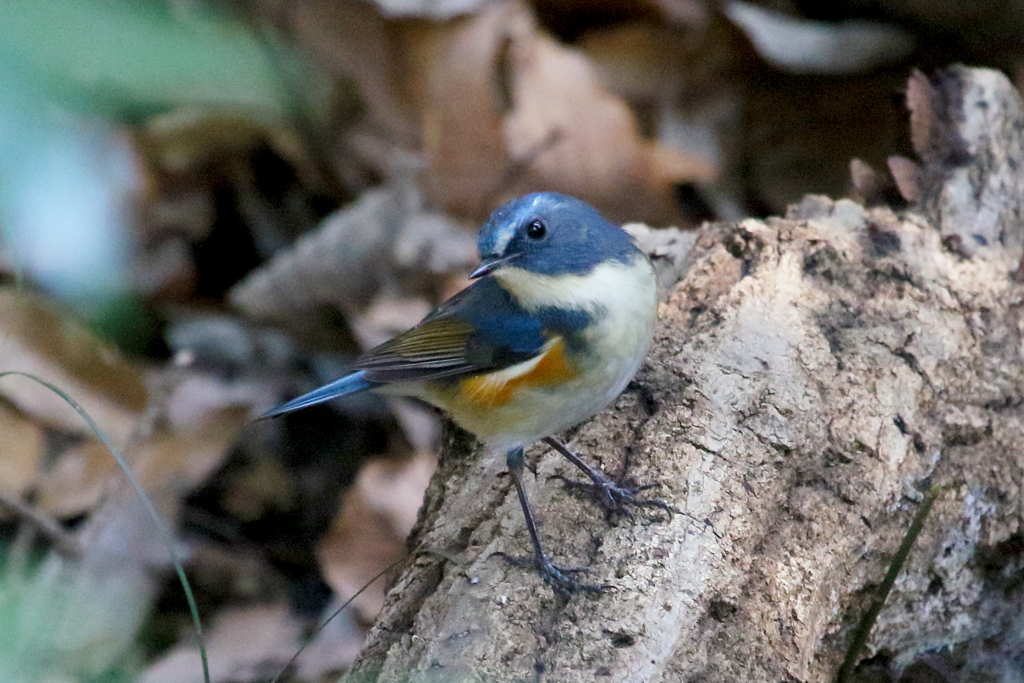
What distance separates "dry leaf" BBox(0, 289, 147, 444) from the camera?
4.16 meters

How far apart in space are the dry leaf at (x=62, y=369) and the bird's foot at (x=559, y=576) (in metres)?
2.60

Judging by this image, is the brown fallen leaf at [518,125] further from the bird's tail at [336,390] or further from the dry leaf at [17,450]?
the dry leaf at [17,450]

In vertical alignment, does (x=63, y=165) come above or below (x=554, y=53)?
above

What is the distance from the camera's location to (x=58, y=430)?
4.22 m

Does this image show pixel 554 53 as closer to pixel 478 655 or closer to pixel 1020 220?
pixel 1020 220

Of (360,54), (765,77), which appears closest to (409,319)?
(360,54)

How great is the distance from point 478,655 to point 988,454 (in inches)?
61.0

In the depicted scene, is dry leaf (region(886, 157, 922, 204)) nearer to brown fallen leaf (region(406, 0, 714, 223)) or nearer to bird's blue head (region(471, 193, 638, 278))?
bird's blue head (region(471, 193, 638, 278))

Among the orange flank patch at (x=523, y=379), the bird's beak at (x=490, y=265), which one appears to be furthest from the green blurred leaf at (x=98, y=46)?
the orange flank patch at (x=523, y=379)

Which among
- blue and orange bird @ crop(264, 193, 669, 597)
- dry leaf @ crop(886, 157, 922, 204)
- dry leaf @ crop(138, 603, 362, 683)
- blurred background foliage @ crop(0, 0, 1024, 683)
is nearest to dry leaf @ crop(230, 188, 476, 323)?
blurred background foliage @ crop(0, 0, 1024, 683)

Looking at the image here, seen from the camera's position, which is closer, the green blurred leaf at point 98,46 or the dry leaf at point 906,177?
the green blurred leaf at point 98,46

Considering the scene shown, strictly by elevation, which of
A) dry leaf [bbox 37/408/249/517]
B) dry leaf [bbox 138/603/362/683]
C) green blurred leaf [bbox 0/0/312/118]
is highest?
green blurred leaf [bbox 0/0/312/118]

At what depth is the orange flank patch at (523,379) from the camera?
108 inches

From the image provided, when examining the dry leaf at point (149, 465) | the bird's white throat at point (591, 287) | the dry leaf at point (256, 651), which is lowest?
the dry leaf at point (256, 651)
